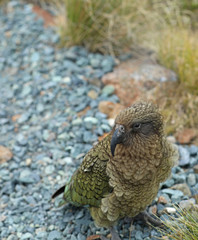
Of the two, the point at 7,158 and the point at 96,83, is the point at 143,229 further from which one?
the point at 96,83

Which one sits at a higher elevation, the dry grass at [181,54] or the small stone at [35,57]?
the dry grass at [181,54]

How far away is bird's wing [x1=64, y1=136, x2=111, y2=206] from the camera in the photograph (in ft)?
9.32

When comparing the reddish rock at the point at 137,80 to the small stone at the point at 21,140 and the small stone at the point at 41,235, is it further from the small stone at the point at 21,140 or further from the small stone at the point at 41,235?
the small stone at the point at 41,235

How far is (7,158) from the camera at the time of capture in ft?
13.4

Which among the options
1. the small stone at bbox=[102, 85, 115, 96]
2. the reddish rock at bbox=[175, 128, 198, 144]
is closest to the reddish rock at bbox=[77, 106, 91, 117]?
the small stone at bbox=[102, 85, 115, 96]

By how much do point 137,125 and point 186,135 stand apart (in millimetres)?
1897

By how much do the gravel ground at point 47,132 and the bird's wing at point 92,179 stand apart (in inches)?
15.2

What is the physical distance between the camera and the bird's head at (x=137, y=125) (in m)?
2.50

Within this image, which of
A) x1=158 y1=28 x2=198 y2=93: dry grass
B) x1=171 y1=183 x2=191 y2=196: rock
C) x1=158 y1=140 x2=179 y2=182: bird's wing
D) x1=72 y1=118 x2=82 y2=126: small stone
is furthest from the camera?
x1=158 y1=28 x2=198 y2=93: dry grass

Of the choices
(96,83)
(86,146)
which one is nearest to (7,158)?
(86,146)

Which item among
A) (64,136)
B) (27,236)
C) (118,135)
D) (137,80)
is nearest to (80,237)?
(27,236)

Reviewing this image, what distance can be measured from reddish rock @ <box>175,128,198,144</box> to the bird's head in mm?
1606

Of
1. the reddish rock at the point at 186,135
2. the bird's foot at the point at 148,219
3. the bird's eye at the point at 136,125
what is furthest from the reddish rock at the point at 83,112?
the bird's eye at the point at 136,125

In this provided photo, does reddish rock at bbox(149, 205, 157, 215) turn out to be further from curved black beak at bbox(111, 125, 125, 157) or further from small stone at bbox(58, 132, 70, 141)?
small stone at bbox(58, 132, 70, 141)
